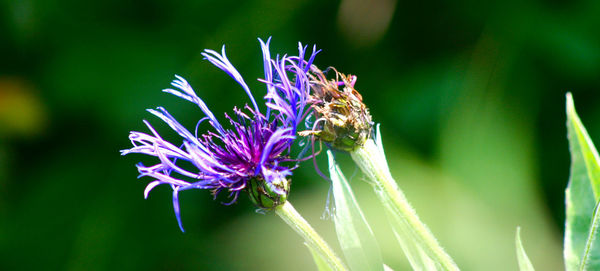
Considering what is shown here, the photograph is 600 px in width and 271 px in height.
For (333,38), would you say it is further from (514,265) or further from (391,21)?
(514,265)

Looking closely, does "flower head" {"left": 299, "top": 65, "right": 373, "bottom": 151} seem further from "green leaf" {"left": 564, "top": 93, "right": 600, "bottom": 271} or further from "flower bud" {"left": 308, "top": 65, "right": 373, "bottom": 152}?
"green leaf" {"left": 564, "top": 93, "right": 600, "bottom": 271}

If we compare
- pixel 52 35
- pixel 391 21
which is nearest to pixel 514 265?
pixel 391 21

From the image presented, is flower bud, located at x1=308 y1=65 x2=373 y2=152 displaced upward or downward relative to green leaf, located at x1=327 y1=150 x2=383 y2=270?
upward

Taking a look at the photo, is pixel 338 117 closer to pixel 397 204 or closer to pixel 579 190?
pixel 397 204

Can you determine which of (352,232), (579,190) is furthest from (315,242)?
(579,190)

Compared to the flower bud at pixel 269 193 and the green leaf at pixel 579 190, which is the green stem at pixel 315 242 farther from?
the green leaf at pixel 579 190

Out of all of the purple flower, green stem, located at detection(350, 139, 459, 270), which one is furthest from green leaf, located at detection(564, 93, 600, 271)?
the purple flower
